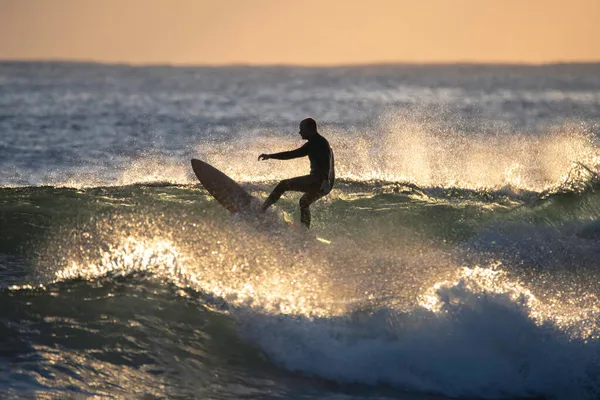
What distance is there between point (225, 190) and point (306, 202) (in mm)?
1493

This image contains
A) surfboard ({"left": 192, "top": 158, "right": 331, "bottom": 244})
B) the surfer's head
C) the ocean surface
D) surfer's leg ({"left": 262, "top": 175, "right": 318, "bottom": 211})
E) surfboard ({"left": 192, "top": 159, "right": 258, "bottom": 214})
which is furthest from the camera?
surfboard ({"left": 192, "top": 159, "right": 258, "bottom": 214})

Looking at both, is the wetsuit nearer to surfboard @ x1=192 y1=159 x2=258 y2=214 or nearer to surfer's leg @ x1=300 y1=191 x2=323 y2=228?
surfer's leg @ x1=300 y1=191 x2=323 y2=228

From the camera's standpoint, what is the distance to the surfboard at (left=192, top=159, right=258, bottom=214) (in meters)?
13.8

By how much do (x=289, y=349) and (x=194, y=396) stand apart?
47.1 inches

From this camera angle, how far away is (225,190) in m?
14.2

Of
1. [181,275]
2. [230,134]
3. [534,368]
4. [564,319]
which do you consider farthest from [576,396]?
[230,134]

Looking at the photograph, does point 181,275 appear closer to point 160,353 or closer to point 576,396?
point 160,353

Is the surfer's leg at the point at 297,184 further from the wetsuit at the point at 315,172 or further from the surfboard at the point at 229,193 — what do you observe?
the surfboard at the point at 229,193

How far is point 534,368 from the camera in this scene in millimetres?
9422

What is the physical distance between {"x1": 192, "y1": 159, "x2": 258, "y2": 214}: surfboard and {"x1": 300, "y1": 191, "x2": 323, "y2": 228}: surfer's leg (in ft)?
2.54

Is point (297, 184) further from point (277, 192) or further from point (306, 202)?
point (306, 202)

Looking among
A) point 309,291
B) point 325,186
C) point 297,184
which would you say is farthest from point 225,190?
point 309,291

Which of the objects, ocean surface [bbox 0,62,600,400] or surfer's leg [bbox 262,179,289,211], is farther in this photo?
surfer's leg [bbox 262,179,289,211]

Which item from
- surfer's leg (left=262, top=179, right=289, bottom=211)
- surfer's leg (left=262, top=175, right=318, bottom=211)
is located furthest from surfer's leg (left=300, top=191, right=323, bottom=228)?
surfer's leg (left=262, top=179, right=289, bottom=211)
